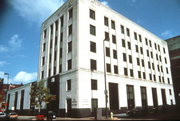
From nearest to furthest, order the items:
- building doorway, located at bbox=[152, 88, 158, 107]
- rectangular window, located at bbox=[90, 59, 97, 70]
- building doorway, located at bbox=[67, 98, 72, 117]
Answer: building doorway, located at bbox=[67, 98, 72, 117]
rectangular window, located at bbox=[90, 59, 97, 70]
building doorway, located at bbox=[152, 88, 158, 107]

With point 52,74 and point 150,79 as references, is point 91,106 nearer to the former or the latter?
point 52,74

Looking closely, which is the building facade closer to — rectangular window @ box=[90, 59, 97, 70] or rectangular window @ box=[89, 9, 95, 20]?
rectangular window @ box=[90, 59, 97, 70]

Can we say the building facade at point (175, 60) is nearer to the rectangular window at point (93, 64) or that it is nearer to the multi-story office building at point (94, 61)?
the multi-story office building at point (94, 61)

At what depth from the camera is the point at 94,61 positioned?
34156 millimetres

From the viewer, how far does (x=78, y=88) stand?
2966 centimetres

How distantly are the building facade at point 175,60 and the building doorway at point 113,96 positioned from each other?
3444 centimetres

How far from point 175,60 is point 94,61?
140 ft

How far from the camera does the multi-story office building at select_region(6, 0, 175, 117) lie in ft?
104

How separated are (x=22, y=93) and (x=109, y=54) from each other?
31.0m

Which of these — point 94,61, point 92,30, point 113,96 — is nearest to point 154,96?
point 113,96

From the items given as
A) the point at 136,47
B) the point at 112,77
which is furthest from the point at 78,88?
the point at 136,47

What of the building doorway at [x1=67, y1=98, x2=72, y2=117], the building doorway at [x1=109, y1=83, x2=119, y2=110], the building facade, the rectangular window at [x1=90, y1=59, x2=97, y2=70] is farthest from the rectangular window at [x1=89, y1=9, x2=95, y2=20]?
the building facade

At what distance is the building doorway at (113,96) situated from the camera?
116ft

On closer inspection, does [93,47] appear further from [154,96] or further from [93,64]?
[154,96]
